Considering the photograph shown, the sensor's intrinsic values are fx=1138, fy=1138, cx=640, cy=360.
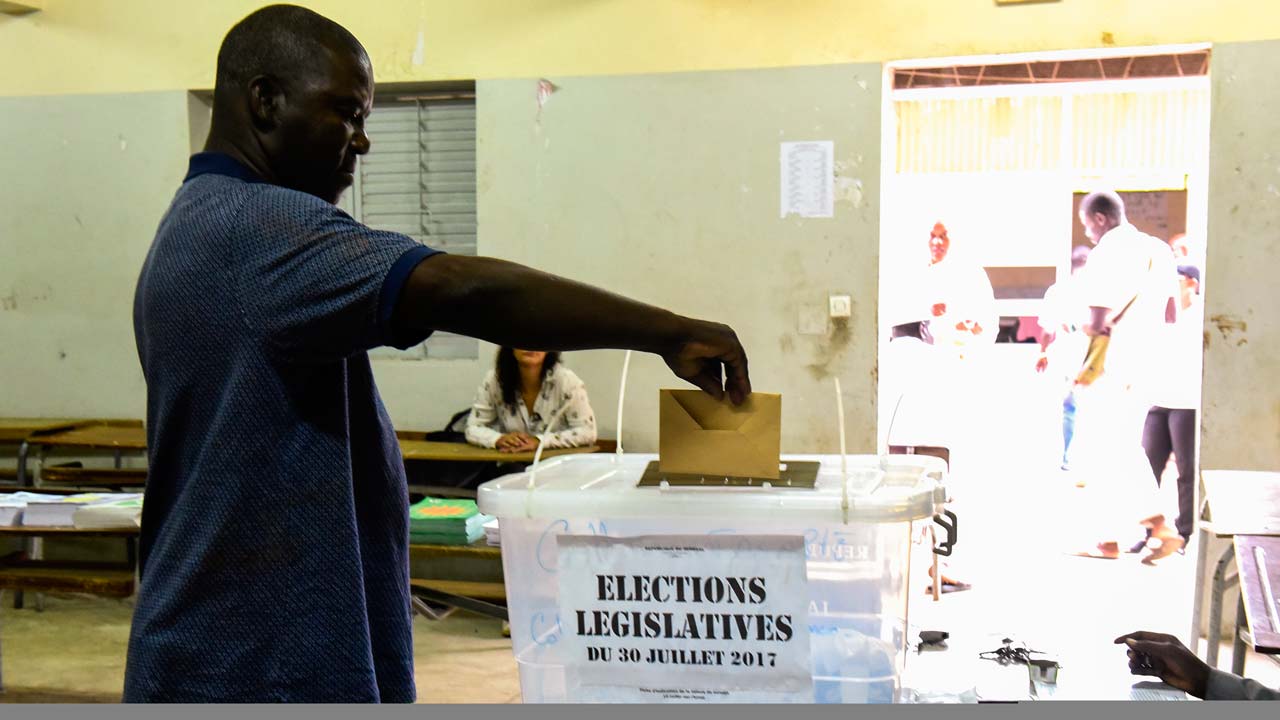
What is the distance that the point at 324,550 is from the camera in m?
1.12

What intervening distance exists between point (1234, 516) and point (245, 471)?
2646 millimetres

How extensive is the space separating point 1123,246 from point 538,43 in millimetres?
3404

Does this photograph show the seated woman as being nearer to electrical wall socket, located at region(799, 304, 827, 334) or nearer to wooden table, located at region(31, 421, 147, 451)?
electrical wall socket, located at region(799, 304, 827, 334)

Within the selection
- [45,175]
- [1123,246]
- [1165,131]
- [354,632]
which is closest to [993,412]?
[1123,246]

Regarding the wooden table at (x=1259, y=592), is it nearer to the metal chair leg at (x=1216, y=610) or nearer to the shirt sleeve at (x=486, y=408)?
the metal chair leg at (x=1216, y=610)

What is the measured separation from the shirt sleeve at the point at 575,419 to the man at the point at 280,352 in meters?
3.76

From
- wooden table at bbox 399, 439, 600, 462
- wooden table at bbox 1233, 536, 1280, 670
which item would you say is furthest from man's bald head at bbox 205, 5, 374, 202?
wooden table at bbox 399, 439, 600, 462

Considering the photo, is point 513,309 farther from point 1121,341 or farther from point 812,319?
point 1121,341

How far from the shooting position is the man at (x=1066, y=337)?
6.50 meters

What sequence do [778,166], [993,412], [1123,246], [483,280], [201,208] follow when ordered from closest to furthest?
1. [483,280]
2. [201,208]
3. [778,166]
4. [1123,246]
5. [993,412]

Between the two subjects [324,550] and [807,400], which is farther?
[807,400]

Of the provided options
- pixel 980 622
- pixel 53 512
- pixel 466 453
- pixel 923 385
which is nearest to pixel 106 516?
pixel 53 512

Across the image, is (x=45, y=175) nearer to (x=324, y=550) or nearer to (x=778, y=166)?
(x=778, y=166)

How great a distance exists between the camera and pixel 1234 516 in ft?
9.55
